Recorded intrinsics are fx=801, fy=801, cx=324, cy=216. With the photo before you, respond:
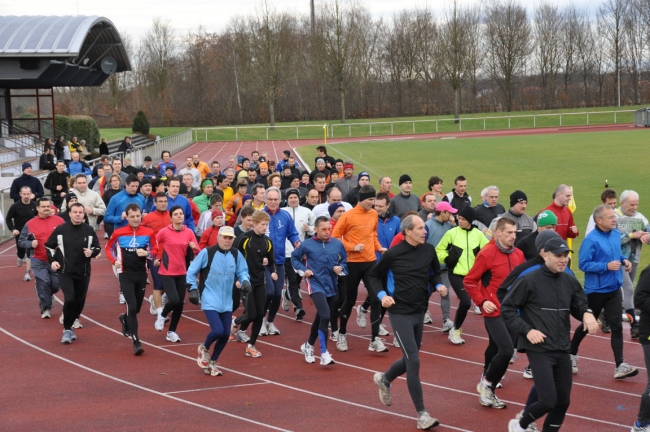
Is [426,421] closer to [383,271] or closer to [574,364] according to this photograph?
[383,271]

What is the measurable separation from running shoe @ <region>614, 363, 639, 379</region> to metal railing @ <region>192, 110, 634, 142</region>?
5617 cm

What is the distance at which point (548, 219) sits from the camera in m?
8.19

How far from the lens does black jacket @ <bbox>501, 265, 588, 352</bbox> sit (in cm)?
641

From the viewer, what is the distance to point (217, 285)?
922 centimetres

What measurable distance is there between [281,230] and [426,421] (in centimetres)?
461

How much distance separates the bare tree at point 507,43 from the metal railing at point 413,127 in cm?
1671

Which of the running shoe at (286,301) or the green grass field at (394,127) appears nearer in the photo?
the running shoe at (286,301)

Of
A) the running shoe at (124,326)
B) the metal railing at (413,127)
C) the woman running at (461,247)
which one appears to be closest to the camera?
the woman running at (461,247)

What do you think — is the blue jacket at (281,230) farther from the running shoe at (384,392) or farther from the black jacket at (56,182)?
the black jacket at (56,182)

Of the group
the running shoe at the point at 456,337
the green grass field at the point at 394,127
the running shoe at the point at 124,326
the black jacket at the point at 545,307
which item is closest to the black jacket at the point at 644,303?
the black jacket at the point at 545,307

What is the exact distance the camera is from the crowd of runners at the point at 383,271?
6555 mm

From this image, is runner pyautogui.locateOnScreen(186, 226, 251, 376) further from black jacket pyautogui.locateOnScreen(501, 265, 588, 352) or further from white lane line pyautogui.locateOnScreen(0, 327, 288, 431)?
black jacket pyautogui.locateOnScreen(501, 265, 588, 352)

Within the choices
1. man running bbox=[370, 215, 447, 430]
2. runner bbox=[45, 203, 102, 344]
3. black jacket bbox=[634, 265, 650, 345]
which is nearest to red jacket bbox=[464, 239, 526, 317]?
man running bbox=[370, 215, 447, 430]

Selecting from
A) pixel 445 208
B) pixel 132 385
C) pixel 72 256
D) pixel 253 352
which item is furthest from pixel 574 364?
pixel 72 256
